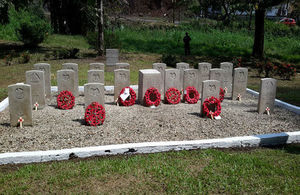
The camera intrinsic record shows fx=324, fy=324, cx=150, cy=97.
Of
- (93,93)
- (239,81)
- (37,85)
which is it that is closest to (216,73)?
(239,81)

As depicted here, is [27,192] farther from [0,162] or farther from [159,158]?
[159,158]

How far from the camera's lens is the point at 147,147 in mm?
6270

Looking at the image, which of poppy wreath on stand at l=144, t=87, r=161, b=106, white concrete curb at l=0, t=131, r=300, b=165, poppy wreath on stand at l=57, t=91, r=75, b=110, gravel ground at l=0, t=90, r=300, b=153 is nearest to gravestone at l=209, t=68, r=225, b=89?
gravel ground at l=0, t=90, r=300, b=153

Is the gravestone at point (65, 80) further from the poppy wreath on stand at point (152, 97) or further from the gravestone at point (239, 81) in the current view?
the gravestone at point (239, 81)

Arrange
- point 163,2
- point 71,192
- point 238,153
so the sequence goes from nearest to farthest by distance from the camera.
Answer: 1. point 71,192
2. point 238,153
3. point 163,2

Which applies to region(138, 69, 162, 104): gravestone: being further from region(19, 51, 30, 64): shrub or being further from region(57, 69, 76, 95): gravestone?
region(19, 51, 30, 64): shrub

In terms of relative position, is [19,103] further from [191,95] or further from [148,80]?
[191,95]

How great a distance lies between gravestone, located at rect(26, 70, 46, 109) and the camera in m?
8.87

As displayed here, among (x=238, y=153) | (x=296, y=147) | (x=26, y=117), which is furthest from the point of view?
(x=26, y=117)

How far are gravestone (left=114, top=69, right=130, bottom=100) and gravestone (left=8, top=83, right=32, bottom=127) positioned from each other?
10.4 ft

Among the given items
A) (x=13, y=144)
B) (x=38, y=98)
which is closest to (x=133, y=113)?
(x=38, y=98)

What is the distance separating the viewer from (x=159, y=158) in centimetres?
592

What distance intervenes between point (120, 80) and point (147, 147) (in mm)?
4087

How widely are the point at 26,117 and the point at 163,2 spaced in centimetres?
5164
